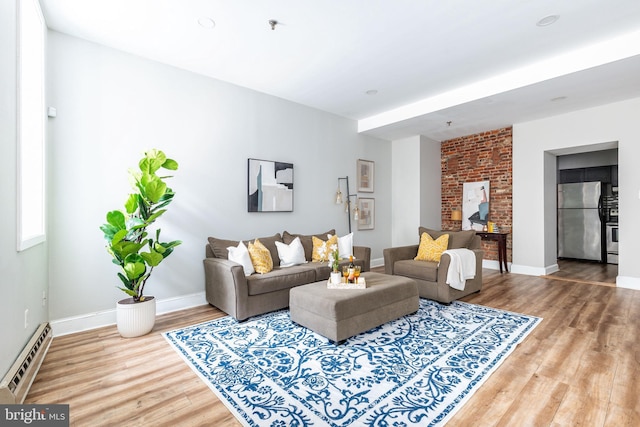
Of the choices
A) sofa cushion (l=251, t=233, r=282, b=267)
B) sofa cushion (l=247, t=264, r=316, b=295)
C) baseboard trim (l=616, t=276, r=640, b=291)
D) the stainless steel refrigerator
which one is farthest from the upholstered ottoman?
the stainless steel refrigerator

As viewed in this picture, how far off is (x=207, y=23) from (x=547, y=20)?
3158mm

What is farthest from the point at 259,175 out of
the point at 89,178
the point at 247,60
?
the point at 89,178

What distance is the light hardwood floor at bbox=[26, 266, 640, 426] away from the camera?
68.2 inches

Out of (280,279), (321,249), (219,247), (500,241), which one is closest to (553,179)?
(500,241)

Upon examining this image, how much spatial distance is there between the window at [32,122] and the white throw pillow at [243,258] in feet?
5.45

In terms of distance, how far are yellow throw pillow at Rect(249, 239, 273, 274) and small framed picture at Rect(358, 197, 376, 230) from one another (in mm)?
2620

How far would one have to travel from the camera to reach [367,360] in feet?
7.73

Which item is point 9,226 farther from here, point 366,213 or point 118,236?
point 366,213

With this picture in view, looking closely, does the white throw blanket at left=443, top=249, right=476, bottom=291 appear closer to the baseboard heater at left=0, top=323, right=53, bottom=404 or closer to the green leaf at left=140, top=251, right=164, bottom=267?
the green leaf at left=140, top=251, right=164, bottom=267

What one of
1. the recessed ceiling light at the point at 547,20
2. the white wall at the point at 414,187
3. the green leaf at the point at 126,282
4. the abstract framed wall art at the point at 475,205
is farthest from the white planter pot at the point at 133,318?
the abstract framed wall art at the point at 475,205

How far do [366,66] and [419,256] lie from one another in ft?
8.73

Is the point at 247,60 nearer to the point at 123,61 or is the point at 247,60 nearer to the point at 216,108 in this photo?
the point at 216,108

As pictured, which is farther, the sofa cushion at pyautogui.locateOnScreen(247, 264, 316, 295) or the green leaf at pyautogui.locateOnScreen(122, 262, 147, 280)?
the sofa cushion at pyautogui.locateOnScreen(247, 264, 316, 295)

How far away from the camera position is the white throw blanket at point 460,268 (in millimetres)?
3660
